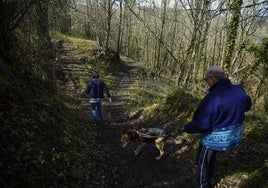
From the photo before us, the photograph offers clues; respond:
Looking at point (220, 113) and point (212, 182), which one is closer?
point (220, 113)

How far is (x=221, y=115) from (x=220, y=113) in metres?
0.04

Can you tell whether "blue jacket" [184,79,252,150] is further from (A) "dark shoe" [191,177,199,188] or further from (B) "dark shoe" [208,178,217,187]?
(A) "dark shoe" [191,177,199,188]

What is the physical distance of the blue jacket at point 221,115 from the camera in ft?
12.6

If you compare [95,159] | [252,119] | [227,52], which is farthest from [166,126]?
[227,52]

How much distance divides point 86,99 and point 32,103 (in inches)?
308

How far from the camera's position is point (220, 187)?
198 inches

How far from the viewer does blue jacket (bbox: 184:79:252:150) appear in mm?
3838

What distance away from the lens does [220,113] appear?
385cm

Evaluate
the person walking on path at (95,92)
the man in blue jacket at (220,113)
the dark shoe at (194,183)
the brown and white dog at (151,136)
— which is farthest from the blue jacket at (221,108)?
the person walking on path at (95,92)

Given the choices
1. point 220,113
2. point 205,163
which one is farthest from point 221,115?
point 205,163

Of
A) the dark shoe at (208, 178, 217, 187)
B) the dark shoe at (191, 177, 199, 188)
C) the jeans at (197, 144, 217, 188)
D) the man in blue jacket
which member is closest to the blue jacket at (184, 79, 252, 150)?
the man in blue jacket

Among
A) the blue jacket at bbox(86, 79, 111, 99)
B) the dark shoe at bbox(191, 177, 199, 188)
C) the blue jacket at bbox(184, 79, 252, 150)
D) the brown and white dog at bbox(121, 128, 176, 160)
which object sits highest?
the blue jacket at bbox(184, 79, 252, 150)

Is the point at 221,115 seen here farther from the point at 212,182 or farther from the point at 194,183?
the point at 194,183

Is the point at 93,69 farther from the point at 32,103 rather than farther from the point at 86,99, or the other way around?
the point at 32,103
